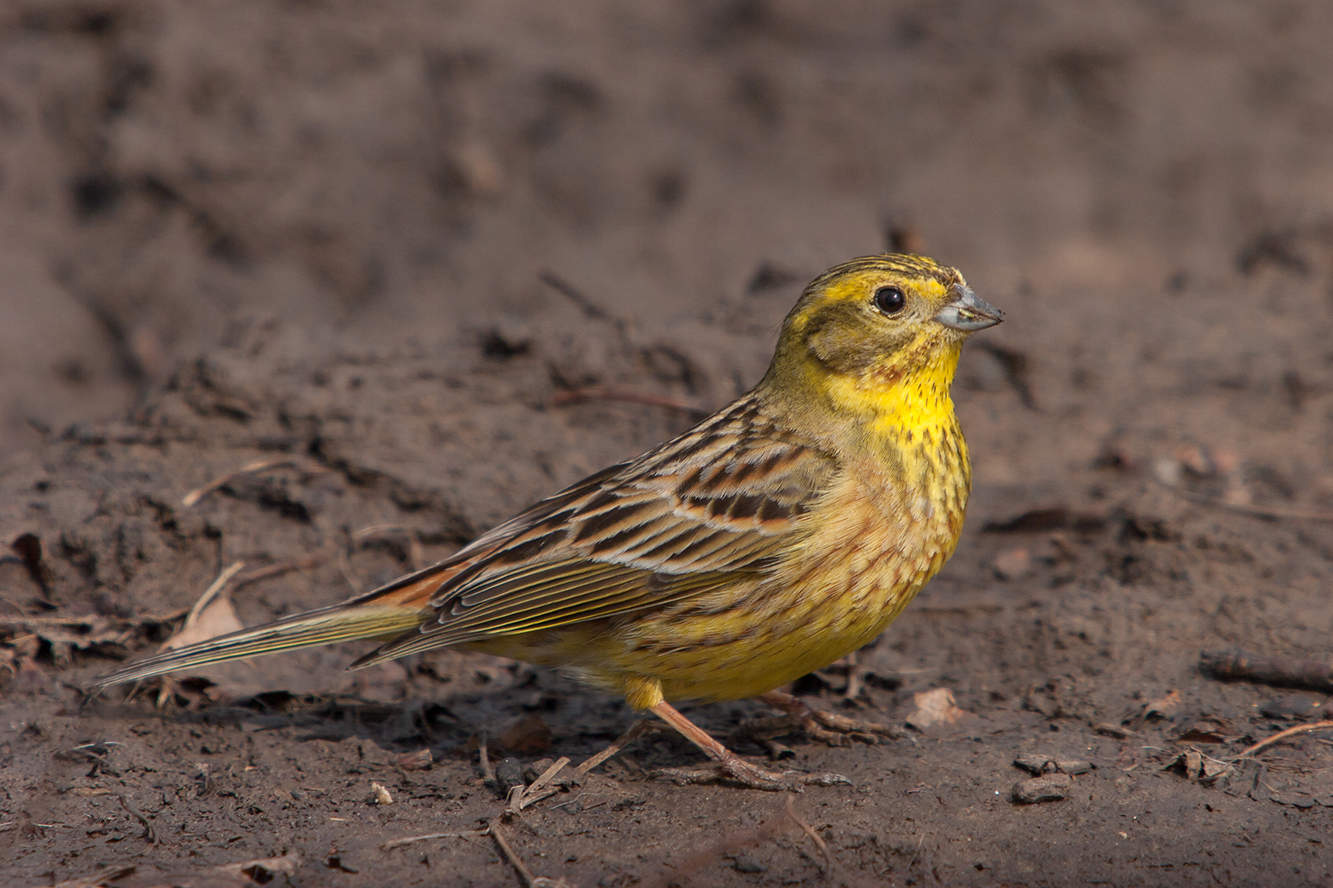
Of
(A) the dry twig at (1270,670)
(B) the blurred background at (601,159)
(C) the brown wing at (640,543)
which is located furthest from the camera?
(B) the blurred background at (601,159)

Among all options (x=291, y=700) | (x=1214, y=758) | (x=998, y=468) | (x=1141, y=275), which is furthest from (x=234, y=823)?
(x=1141, y=275)

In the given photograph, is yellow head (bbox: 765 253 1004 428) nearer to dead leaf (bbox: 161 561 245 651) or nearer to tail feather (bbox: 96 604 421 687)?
tail feather (bbox: 96 604 421 687)

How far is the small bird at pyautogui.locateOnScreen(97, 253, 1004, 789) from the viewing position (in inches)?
184

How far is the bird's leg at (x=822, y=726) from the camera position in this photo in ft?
16.5

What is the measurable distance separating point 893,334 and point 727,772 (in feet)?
5.46

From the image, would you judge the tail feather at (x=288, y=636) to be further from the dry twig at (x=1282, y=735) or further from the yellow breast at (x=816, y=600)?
the dry twig at (x=1282, y=735)

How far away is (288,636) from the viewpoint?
489 cm

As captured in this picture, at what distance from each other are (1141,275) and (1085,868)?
5872 mm

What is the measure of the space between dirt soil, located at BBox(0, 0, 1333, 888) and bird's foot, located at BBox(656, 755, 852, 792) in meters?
0.06

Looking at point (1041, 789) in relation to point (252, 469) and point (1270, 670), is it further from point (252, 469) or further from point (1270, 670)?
point (252, 469)

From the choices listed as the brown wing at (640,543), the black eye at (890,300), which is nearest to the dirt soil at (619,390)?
the brown wing at (640,543)

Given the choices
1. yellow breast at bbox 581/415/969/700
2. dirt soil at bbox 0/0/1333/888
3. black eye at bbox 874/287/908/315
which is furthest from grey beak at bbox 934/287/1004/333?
dirt soil at bbox 0/0/1333/888

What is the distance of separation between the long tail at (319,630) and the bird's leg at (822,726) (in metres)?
1.34

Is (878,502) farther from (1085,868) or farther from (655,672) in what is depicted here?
(1085,868)
